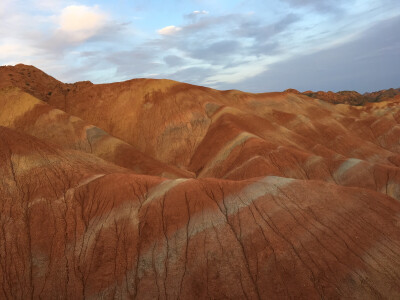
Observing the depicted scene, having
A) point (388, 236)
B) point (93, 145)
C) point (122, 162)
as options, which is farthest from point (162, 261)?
point (93, 145)

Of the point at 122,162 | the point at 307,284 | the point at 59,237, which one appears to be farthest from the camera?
the point at 122,162

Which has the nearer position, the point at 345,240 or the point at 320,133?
the point at 345,240

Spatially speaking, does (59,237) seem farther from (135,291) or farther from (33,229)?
(135,291)

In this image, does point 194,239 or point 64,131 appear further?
point 64,131

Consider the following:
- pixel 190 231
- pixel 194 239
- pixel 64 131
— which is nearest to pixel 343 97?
pixel 64 131

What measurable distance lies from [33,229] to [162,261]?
11.9 metres

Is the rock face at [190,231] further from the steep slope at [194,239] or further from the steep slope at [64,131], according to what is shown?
the steep slope at [64,131]

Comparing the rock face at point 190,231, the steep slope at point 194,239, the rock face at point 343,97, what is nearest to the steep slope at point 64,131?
the rock face at point 190,231

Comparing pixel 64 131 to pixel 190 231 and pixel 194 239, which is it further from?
pixel 194 239

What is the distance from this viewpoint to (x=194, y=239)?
24625 mm

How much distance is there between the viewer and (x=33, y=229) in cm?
2747

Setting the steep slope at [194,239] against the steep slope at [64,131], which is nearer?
the steep slope at [194,239]

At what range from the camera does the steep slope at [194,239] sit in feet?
70.0

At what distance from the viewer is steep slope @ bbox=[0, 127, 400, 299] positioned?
21.3 m
